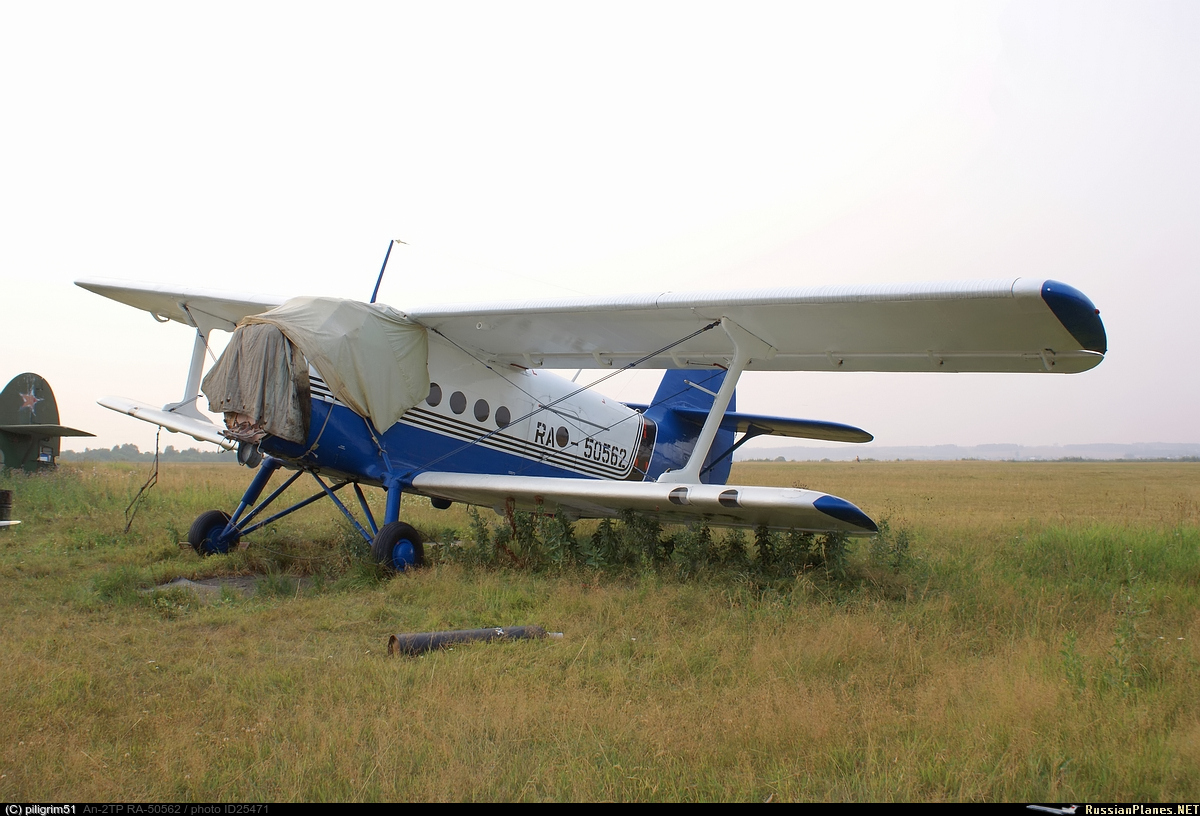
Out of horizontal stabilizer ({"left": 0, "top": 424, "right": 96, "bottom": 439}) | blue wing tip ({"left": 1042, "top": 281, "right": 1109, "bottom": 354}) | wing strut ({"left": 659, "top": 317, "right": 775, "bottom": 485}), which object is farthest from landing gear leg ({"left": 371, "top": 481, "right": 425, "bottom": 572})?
horizontal stabilizer ({"left": 0, "top": 424, "right": 96, "bottom": 439})

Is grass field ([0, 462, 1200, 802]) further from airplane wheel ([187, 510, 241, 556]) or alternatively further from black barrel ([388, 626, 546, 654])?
airplane wheel ([187, 510, 241, 556])

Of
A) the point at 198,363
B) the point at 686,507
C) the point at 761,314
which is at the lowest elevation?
the point at 686,507

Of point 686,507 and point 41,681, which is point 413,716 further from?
point 686,507

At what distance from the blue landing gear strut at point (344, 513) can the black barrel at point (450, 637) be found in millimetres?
2411

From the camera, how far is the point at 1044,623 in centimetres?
577

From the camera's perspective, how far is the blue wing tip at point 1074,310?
5.39 m

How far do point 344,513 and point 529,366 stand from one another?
9.72 feet

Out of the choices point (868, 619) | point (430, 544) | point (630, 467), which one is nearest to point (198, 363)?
point (430, 544)

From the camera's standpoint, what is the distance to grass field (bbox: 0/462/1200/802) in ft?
9.91

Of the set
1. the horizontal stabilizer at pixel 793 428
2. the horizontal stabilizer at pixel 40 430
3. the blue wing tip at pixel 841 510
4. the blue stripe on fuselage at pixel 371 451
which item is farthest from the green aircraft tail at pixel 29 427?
the blue wing tip at pixel 841 510

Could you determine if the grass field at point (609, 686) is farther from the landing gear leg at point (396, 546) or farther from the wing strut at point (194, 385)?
the wing strut at point (194, 385)

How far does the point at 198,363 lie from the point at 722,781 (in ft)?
29.9

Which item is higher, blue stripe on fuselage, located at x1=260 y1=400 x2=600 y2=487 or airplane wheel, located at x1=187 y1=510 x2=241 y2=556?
blue stripe on fuselage, located at x1=260 y1=400 x2=600 y2=487

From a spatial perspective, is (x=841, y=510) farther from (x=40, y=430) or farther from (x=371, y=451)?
(x=40, y=430)
